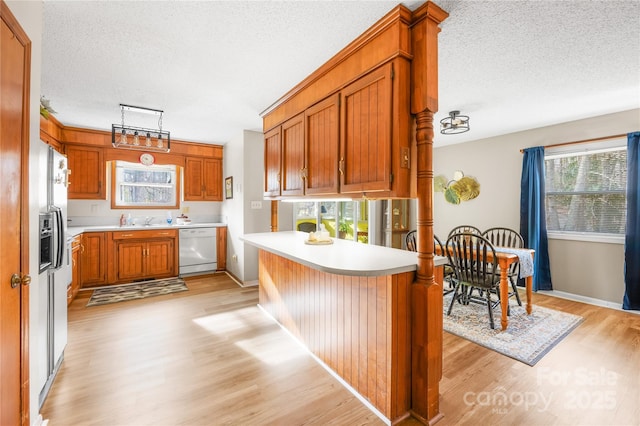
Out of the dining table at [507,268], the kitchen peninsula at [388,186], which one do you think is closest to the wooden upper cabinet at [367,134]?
the kitchen peninsula at [388,186]

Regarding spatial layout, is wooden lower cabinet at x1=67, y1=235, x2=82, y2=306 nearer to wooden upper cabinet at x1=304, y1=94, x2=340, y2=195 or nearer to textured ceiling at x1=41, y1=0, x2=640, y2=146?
textured ceiling at x1=41, y1=0, x2=640, y2=146

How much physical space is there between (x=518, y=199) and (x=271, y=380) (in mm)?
4304

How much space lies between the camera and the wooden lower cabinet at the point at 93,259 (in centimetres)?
425

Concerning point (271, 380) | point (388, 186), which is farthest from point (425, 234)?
point (271, 380)

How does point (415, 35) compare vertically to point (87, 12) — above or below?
below

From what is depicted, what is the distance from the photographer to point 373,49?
1.87 m

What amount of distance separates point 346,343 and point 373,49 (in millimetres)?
1999

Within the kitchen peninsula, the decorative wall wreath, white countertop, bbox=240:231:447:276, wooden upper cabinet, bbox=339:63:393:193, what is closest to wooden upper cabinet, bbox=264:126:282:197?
white countertop, bbox=240:231:447:276

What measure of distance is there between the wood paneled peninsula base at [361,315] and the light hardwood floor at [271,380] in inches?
5.3

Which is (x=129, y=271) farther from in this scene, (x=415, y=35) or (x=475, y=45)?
(x=475, y=45)

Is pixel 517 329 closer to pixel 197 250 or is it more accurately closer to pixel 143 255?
pixel 197 250

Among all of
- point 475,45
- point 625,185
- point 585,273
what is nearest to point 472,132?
point 625,185

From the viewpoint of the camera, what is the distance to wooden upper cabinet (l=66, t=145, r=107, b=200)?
14.6 ft

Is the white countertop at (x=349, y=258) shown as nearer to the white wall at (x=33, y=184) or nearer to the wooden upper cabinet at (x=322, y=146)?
the wooden upper cabinet at (x=322, y=146)
